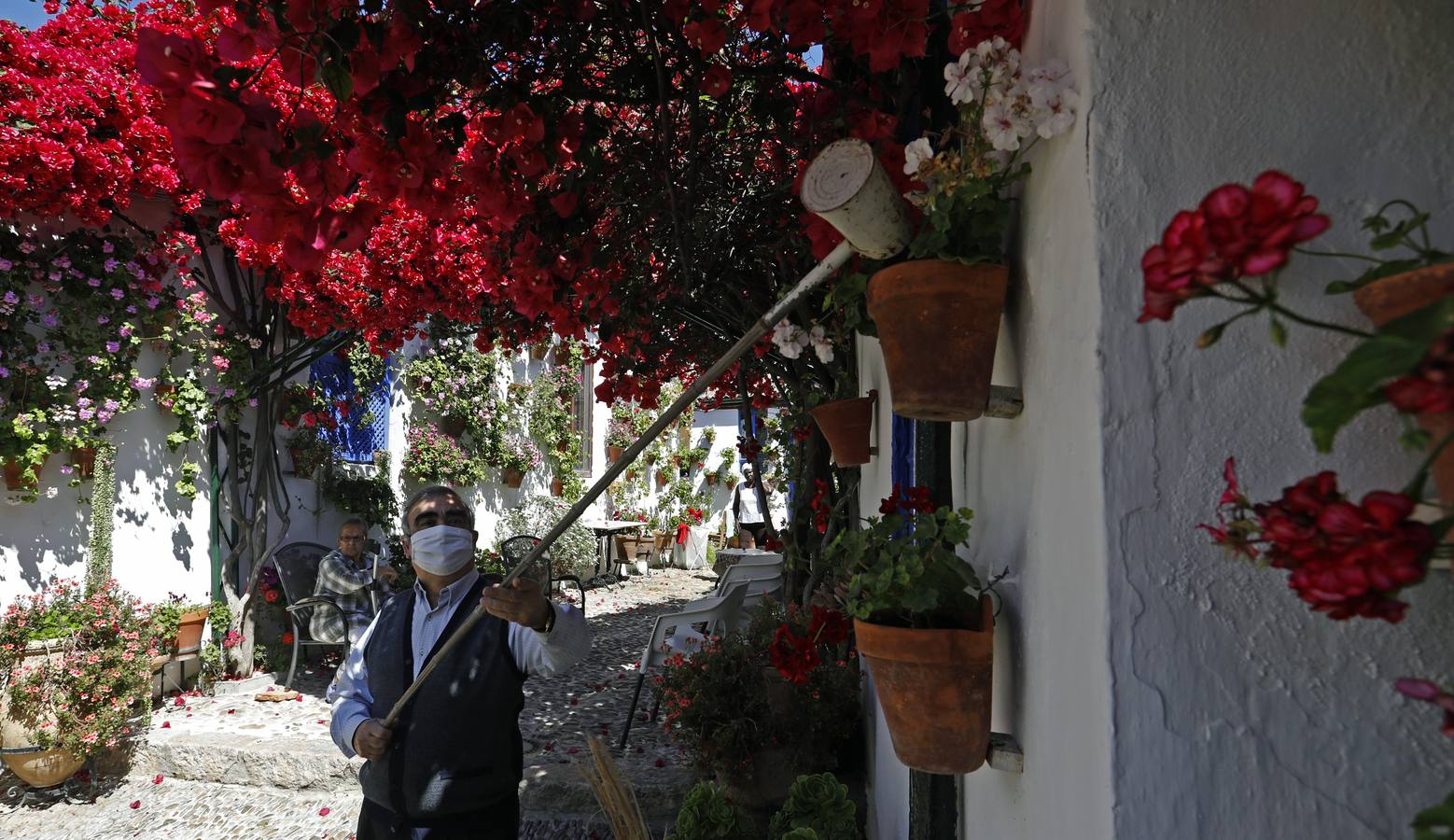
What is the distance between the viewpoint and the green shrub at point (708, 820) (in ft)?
9.32

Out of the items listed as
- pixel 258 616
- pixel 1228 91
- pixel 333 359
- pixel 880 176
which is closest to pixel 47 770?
pixel 258 616

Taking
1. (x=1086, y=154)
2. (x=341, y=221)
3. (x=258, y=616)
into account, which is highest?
(x=341, y=221)

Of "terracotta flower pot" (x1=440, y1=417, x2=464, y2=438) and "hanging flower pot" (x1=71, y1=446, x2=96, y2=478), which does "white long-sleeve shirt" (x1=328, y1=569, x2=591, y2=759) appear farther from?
"terracotta flower pot" (x1=440, y1=417, x2=464, y2=438)

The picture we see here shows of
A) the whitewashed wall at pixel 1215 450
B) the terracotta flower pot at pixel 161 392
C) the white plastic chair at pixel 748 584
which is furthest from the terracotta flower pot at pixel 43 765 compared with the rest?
the whitewashed wall at pixel 1215 450

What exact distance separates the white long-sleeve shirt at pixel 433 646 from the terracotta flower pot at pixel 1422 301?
86.0 inches

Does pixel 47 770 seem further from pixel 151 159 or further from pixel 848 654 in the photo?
pixel 848 654

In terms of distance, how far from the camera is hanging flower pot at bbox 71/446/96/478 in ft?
18.1

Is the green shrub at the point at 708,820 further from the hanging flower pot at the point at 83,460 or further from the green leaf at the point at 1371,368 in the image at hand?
the hanging flower pot at the point at 83,460

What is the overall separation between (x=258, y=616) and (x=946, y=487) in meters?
6.78

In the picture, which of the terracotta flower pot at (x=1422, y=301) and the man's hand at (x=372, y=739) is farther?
the man's hand at (x=372, y=739)

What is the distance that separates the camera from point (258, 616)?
22.4ft

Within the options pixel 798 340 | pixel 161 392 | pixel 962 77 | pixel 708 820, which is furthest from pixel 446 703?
pixel 161 392

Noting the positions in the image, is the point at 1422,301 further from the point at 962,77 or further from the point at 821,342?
the point at 821,342

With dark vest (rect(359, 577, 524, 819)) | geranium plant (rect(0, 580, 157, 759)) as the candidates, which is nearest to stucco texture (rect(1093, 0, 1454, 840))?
dark vest (rect(359, 577, 524, 819))
